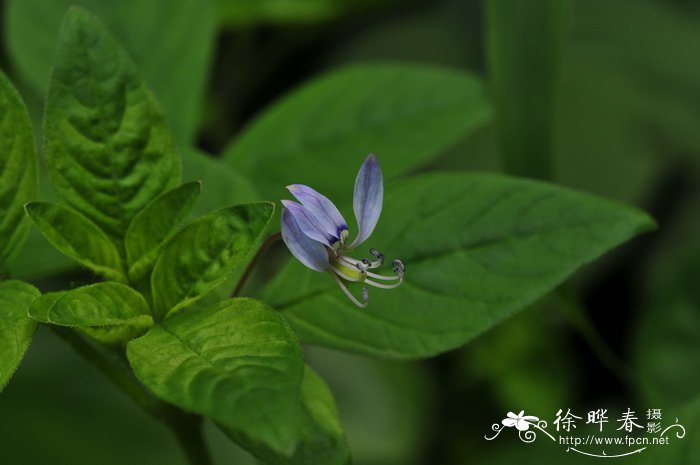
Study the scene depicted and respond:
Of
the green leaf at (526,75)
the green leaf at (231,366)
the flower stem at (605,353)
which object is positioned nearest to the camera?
the green leaf at (231,366)

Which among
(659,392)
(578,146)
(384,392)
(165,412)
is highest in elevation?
(165,412)

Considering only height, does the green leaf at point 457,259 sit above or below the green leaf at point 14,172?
below

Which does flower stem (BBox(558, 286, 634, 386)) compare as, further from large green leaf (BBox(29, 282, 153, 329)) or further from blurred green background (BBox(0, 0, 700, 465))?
large green leaf (BBox(29, 282, 153, 329))

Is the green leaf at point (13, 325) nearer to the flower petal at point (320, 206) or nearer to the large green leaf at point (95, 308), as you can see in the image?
the large green leaf at point (95, 308)

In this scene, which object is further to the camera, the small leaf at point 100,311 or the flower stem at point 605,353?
the flower stem at point 605,353

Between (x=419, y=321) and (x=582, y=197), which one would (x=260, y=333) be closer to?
(x=419, y=321)

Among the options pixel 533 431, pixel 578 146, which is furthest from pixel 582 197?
pixel 578 146

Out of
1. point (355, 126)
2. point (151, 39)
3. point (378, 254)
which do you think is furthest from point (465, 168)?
point (378, 254)

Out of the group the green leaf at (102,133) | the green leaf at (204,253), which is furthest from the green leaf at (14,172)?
the green leaf at (204,253)
